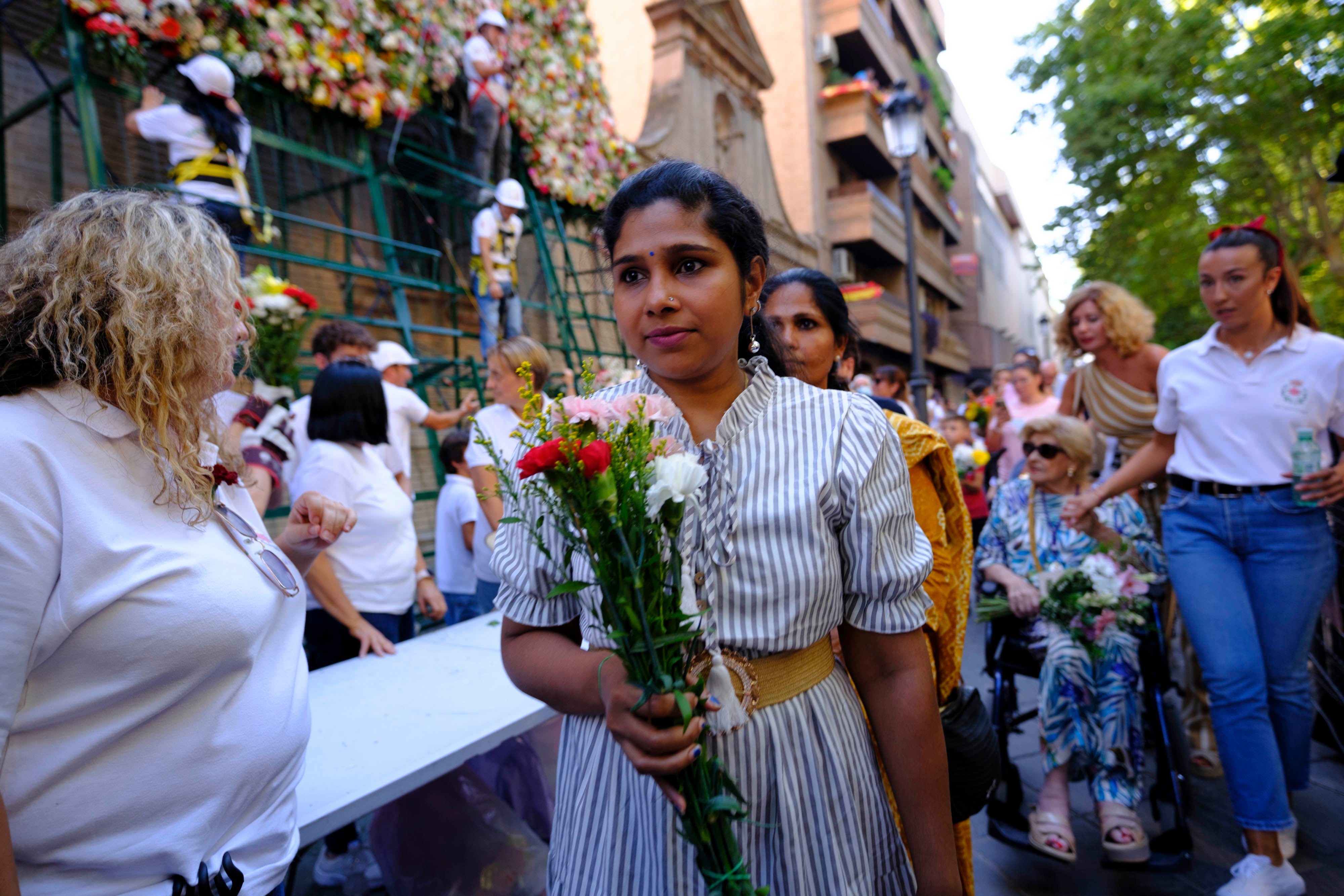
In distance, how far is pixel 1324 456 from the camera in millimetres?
2979

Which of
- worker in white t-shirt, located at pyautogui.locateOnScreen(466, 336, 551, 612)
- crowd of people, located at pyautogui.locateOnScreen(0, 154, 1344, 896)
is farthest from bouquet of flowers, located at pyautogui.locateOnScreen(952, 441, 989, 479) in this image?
crowd of people, located at pyautogui.locateOnScreen(0, 154, 1344, 896)

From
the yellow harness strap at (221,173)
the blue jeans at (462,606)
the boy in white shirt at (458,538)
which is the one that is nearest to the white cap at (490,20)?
the yellow harness strap at (221,173)

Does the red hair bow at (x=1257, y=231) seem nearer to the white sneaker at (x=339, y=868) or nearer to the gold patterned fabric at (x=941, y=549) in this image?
the gold patterned fabric at (x=941, y=549)

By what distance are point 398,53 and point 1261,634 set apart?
300 inches

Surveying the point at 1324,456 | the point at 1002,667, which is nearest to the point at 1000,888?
the point at 1002,667

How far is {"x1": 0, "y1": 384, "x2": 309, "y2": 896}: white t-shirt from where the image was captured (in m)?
1.19

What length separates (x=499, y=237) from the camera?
759 cm

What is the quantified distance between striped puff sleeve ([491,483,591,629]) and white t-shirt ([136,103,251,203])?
4.89 meters

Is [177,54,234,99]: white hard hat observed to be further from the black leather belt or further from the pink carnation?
the black leather belt

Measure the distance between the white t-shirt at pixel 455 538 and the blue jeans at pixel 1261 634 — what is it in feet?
11.7

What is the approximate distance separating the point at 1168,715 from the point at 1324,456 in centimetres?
129

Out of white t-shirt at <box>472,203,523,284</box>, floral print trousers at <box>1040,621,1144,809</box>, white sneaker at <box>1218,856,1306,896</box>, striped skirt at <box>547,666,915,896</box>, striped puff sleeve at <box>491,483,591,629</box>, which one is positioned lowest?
white sneaker at <box>1218,856,1306,896</box>

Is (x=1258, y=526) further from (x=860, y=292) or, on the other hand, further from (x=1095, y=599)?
(x=860, y=292)

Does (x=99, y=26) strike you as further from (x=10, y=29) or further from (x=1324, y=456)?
(x=1324, y=456)
